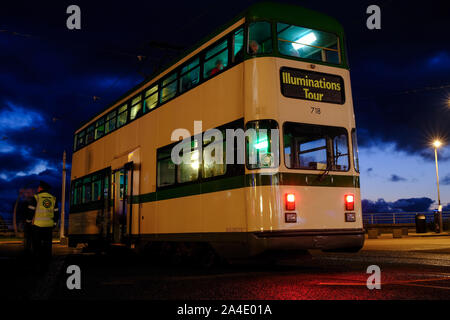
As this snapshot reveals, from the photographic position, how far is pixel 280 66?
852cm

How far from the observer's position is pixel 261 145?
824 cm

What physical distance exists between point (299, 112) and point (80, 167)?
12.0m

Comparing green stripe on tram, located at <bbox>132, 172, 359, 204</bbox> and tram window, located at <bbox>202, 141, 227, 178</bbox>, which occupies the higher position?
tram window, located at <bbox>202, 141, 227, 178</bbox>

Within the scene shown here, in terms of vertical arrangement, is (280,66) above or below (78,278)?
above

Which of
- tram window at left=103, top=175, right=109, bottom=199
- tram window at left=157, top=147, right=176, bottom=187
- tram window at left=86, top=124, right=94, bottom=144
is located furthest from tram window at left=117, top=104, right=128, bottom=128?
tram window at left=86, top=124, right=94, bottom=144

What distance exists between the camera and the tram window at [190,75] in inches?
396

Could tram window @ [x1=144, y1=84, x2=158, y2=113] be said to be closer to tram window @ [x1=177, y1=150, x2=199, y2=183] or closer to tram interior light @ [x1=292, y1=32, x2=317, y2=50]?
tram window @ [x1=177, y1=150, x2=199, y2=183]

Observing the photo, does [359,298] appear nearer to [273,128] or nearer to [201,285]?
[201,285]

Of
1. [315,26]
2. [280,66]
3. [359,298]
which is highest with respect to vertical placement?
[315,26]

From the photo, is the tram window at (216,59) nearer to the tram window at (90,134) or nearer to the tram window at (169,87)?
the tram window at (169,87)

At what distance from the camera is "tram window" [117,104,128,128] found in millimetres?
14009

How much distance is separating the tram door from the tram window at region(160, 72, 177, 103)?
95.9 inches

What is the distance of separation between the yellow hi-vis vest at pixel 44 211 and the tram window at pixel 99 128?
6.23 metres

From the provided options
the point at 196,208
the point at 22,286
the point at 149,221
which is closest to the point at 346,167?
the point at 196,208
